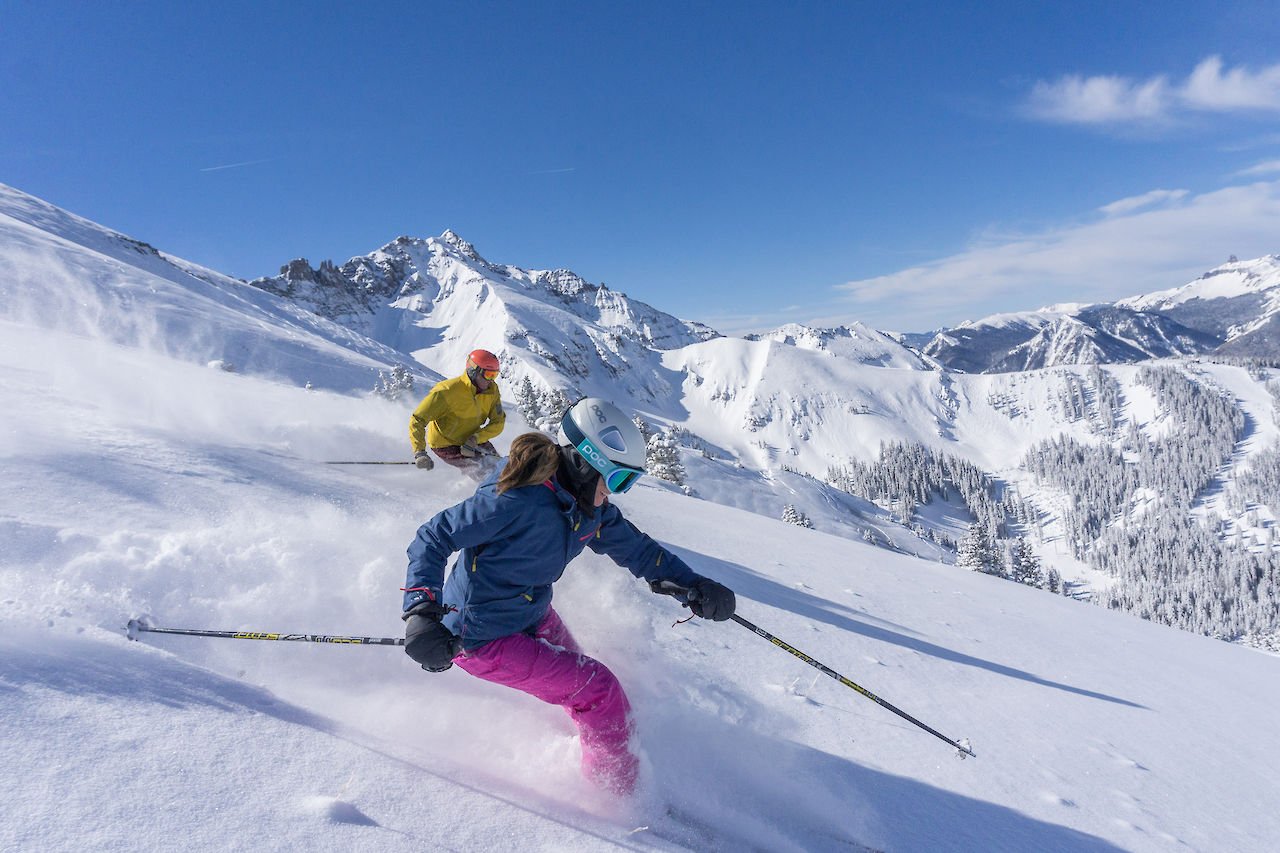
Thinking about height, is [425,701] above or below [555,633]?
below

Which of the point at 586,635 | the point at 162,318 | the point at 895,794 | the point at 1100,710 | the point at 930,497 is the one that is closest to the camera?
the point at 895,794

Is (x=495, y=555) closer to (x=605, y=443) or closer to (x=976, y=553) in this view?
(x=605, y=443)

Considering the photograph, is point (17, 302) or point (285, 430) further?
point (17, 302)

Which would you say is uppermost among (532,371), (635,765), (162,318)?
(532,371)

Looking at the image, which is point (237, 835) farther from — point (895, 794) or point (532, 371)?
point (532, 371)

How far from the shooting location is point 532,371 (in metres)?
156

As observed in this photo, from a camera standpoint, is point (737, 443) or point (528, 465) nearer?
point (528, 465)

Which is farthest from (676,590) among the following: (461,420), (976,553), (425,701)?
(976,553)

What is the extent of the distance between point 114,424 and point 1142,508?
720ft

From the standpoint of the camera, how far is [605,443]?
3705 millimetres

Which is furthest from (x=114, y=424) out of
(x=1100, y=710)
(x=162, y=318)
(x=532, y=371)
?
(x=532, y=371)

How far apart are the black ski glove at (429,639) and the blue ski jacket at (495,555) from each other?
0.08 meters

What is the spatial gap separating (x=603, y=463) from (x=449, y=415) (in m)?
5.55

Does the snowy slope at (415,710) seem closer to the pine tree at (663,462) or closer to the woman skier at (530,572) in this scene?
the woman skier at (530,572)
